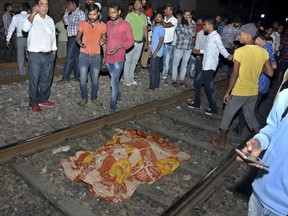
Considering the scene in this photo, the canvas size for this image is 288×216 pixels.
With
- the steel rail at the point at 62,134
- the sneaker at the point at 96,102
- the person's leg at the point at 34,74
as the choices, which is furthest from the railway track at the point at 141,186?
the person's leg at the point at 34,74

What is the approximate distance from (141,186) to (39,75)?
3410 millimetres

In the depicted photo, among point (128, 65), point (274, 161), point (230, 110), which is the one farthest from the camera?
point (128, 65)

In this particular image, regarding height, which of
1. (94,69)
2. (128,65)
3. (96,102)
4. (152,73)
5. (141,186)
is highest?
(94,69)

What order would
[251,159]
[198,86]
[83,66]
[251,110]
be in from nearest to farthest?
1. [251,159]
2. [251,110]
3. [83,66]
4. [198,86]

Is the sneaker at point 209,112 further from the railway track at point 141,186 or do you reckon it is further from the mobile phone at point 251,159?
the mobile phone at point 251,159

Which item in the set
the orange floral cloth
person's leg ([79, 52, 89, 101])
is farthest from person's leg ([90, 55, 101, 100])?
the orange floral cloth

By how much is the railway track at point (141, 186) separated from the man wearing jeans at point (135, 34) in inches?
87.2

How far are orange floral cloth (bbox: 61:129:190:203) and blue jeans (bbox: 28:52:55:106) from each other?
2.23 metres

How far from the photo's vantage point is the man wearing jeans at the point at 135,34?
26.8 ft

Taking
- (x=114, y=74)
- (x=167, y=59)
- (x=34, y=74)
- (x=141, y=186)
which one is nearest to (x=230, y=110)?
(x=141, y=186)

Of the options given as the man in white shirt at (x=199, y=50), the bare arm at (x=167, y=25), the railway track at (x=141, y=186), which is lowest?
the railway track at (x=141, y=186)

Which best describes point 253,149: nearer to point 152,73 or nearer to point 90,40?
point 90,40

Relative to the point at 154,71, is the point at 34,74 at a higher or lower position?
higher

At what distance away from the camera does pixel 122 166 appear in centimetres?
409
